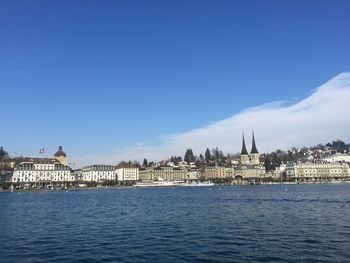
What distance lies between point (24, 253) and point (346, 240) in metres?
20.3

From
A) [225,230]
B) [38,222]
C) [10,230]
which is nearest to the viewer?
[225,230]

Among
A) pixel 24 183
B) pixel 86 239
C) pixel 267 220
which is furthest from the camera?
pixel 24 183

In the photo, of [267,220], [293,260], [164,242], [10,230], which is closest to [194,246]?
[164,242]

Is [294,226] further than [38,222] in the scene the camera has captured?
No

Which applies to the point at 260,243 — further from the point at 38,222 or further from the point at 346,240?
→ the point at 38,222

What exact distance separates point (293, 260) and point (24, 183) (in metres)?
190

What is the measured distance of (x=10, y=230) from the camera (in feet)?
119

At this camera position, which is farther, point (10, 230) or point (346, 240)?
point (10, 230)

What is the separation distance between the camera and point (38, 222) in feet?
139

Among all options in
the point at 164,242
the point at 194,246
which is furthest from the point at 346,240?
the point at 164,242

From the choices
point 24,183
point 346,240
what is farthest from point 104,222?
point 24,183

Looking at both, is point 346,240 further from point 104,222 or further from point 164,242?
point 104,222

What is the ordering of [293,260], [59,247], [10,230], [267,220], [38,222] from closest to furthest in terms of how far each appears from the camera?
[293,260]
[59,247]
[10,230]
[267,220]
[38,222]

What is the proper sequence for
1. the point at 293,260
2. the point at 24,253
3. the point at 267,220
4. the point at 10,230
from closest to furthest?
the point at 293,260 < the point at 24,253 < the point at 10,230 < the point at 267,220
